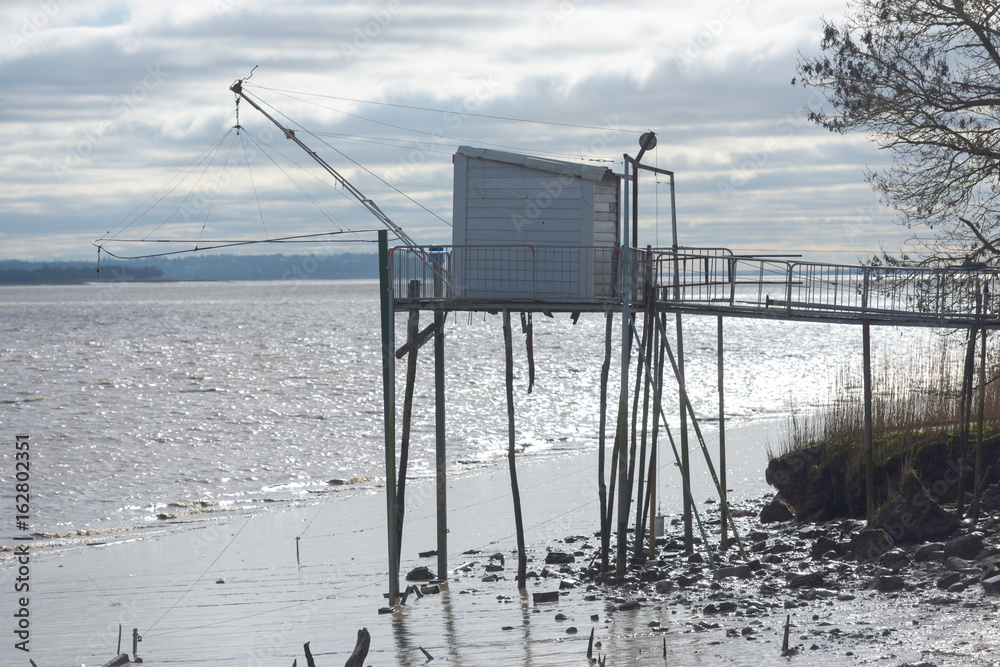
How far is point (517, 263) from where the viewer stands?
1633 cm

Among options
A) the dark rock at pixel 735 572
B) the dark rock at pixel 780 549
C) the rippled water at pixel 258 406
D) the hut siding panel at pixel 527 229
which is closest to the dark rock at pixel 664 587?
the dark rock at pixel 735 572

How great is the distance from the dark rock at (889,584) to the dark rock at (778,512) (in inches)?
224

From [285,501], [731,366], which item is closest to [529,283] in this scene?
[285,501]

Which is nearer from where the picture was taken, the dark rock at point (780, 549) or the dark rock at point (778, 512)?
the dark rock at point (780, 549)

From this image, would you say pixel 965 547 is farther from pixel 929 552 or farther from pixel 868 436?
pixel 868 436

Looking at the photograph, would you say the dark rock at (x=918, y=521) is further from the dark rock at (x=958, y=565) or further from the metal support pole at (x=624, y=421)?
the metal support pole at (x=624, y=421)

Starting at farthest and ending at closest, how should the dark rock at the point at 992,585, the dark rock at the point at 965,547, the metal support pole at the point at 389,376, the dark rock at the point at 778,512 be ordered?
1. the dark rock at the point at 778,512
2. the metal support pole at the point at 389,376
3. the dark rock at the point at 965,547
4. the dark rock at the point at 992,585

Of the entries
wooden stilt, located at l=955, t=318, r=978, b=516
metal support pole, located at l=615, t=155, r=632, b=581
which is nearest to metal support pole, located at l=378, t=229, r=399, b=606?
metal support pole, located at l=615, t=155, r=632, b=581

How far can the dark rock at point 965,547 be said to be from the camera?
45.5 ft

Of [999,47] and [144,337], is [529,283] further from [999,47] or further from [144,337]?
[144,337]

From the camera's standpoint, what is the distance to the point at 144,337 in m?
96.1

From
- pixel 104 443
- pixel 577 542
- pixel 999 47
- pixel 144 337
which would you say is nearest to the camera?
pixel 999 47

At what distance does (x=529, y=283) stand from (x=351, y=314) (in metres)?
132

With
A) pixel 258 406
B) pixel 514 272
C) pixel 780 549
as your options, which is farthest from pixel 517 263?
pixel 258 406
